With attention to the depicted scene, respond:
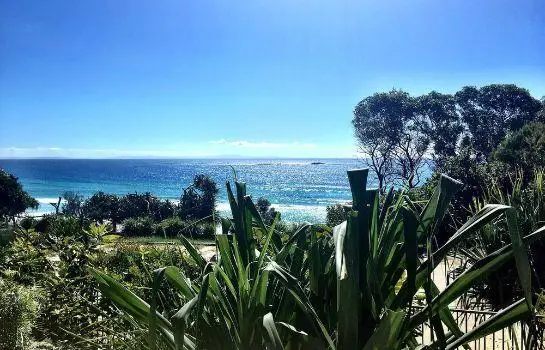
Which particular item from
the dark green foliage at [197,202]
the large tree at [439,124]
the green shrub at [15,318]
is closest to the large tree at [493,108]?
the large tree at [439,124]

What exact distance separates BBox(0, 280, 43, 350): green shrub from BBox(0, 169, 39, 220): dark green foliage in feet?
132

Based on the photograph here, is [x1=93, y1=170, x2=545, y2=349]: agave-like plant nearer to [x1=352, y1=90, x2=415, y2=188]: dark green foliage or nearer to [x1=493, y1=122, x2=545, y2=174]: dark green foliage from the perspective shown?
[x1=493, y1=122, x2=545, y2=174]: dark green foliage

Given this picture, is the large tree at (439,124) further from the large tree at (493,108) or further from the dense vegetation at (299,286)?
the dense vegetation at (299,286)

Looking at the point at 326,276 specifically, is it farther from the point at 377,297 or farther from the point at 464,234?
the point at 464,234

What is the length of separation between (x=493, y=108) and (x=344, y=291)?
39038 millimetres

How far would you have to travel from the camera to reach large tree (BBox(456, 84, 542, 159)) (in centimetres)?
3494

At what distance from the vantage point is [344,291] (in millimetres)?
1089

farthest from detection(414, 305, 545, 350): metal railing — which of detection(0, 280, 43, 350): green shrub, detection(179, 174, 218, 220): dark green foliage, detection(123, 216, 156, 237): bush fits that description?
detection(123, 216, 156, 237): bush

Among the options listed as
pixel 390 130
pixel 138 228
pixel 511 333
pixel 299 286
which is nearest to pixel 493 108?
pixel 390 130

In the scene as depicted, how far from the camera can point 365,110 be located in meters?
34.7

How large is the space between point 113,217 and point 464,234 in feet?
138

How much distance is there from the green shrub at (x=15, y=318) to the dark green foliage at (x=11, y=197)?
132ft

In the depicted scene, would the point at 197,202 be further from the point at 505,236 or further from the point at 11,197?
the point at 11,197

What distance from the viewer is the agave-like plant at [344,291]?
3.61 ft
